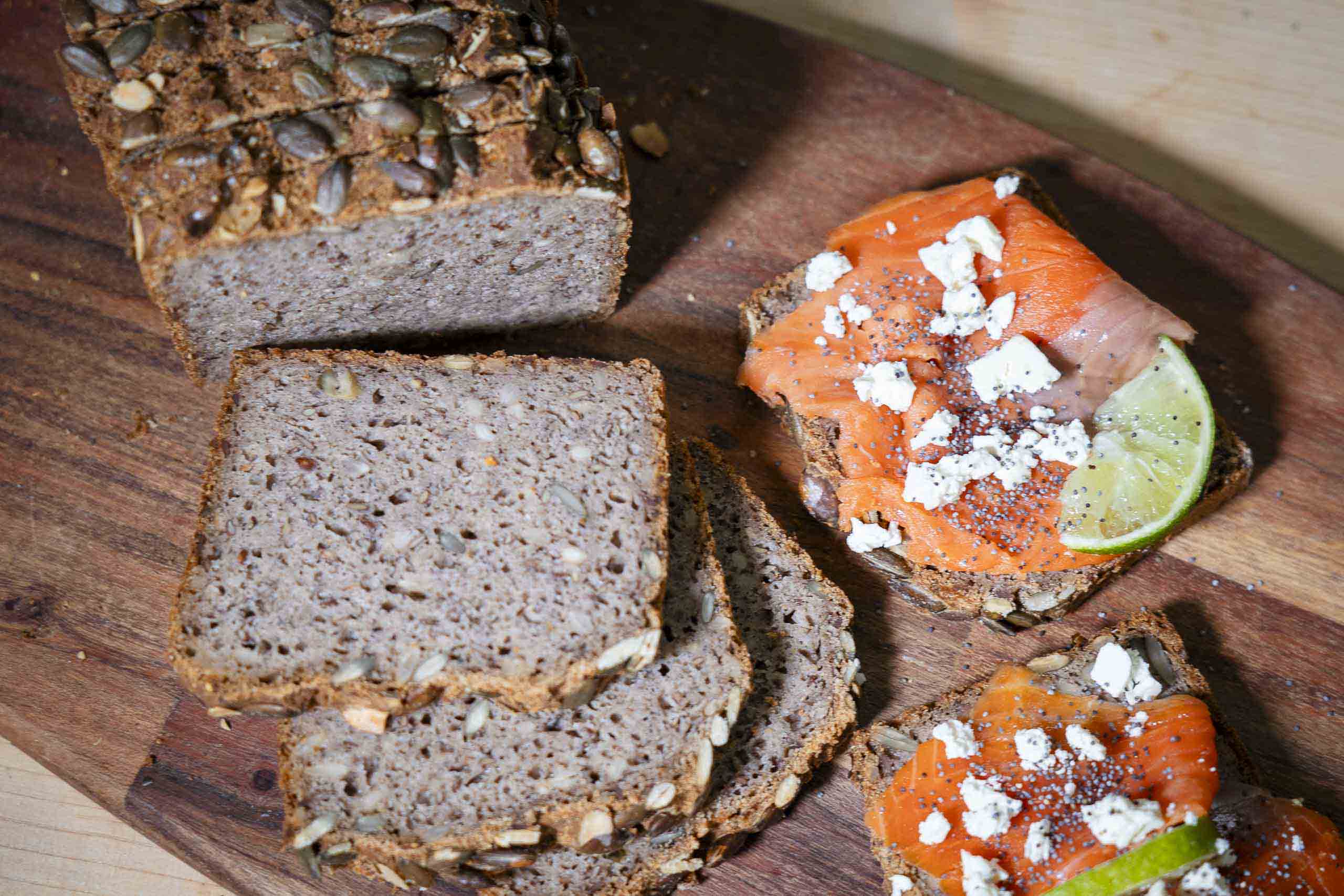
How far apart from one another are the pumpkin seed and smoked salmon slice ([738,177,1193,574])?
1402 millimetres

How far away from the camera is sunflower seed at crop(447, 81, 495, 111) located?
2807 mm

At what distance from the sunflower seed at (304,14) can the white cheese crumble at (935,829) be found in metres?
2.62

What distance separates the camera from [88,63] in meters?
2.77

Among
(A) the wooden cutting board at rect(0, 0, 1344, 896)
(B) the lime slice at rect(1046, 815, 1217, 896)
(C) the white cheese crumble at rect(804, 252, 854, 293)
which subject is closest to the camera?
(B) the lime slice at rect(1046, 815, 1217, 896)

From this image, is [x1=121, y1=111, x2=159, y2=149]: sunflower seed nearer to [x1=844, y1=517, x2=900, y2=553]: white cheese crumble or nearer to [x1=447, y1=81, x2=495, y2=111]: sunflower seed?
[x1=447, y1=81, x2=495, y2=111]: sunflower seed

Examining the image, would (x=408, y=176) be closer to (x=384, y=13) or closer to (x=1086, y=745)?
(x=384, y=13)

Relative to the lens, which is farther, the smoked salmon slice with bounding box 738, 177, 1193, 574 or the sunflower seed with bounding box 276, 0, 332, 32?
the smoked salmon slice with bounding box 738, 177, 1193, 574

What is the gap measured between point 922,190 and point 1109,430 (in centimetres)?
115

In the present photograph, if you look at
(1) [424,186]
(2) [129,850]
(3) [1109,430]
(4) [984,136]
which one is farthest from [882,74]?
(2) [129,850]

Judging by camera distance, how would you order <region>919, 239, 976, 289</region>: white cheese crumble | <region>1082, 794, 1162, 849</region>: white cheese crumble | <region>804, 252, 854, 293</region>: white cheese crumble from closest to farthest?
1. <region>1082, 794, 1162, 849</region>: white cheese crumble
2. <region>919, 239, 976, 289</region>: white cheese crumble
3. <region>804, 252, 854, 293</region>: white cheese crumble

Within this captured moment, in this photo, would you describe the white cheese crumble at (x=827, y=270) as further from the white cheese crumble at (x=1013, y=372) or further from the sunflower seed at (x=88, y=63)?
the sunflower seed at (x=88, y=63)

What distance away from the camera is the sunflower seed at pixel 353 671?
2697 mm

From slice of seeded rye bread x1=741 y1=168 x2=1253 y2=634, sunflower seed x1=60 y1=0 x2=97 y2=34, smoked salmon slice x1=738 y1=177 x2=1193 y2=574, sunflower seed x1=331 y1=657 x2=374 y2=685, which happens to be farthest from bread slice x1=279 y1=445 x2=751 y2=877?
sunflower seed x1=60 y1=0 x2=97 y2=34

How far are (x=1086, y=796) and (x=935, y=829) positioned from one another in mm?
406
